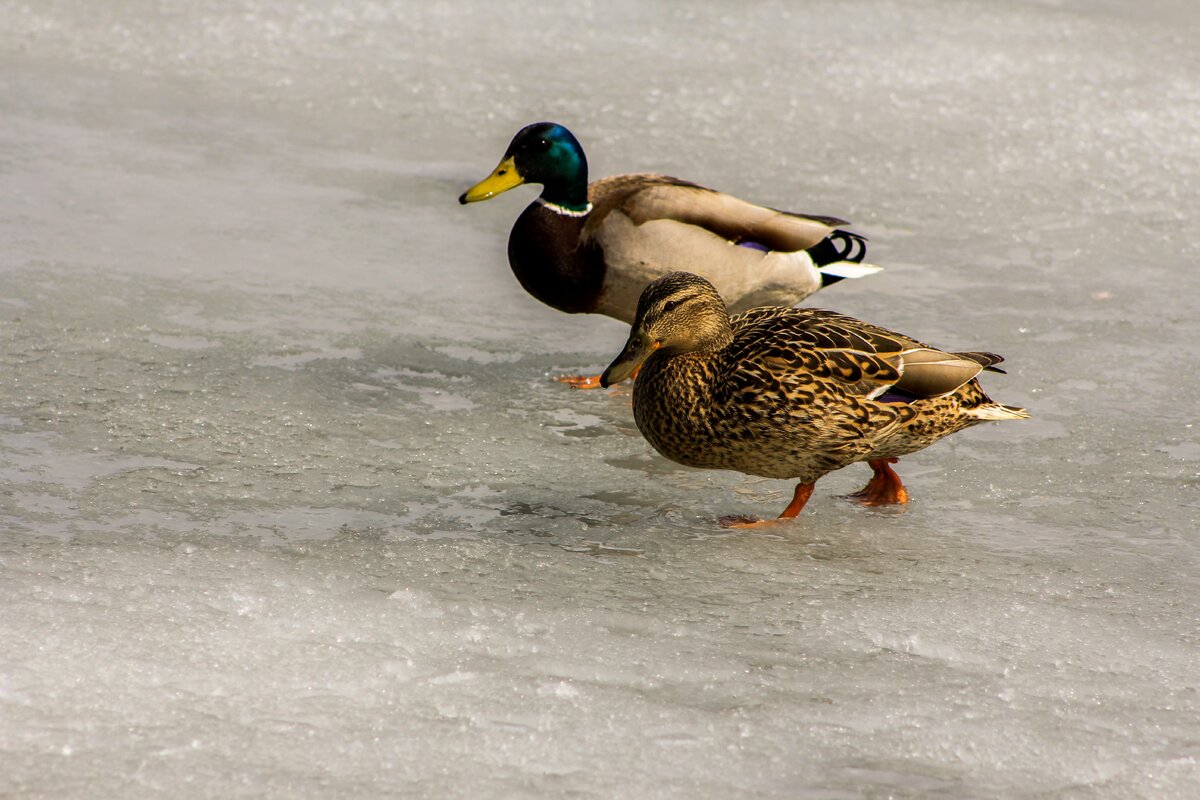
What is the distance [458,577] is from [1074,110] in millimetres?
5391

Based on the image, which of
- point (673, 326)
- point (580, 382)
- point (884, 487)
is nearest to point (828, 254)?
point (580, 382)

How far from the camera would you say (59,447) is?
12.5 ft

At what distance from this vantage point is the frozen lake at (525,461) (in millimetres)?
2641

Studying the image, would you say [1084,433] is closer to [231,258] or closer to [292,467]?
[292,467]

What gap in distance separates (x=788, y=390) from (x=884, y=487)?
0.51 m

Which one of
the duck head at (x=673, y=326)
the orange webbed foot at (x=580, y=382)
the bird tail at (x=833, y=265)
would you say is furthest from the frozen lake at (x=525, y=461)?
the duck head at (x=673, y=326)

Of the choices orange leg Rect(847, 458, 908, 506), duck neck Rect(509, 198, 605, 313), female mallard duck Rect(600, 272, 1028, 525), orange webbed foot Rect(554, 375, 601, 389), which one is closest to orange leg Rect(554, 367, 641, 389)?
orange webbed foot Rect(554, 375, 601, 389)

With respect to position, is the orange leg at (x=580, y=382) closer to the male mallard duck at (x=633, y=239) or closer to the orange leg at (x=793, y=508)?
the male mallard duck at (x=633, y=239)

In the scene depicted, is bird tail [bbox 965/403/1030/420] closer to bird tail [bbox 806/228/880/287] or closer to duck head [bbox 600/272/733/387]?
duck head [bbox 600/272/733/387]

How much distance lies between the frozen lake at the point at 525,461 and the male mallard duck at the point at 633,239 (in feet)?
0.97

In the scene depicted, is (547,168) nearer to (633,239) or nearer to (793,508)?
(633,239)

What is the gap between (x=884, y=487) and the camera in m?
3.87

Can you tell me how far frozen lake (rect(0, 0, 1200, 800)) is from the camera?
264cm

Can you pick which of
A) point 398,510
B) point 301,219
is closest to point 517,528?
point 398,510
